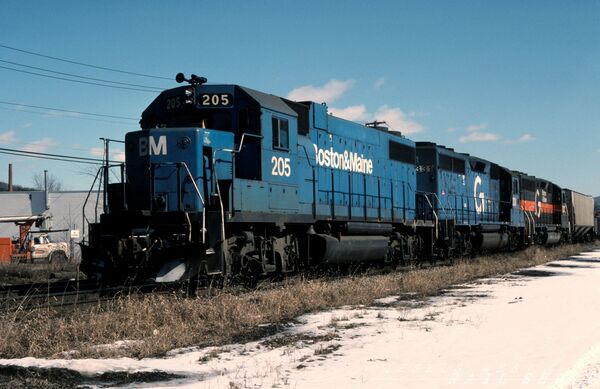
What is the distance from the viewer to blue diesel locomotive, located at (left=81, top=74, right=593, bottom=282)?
33.6 ft

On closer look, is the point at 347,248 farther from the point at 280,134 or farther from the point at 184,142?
the point at 184,142

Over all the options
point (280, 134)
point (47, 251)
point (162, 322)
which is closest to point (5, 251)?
point (47, 251)

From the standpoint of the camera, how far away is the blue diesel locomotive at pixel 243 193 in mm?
10227

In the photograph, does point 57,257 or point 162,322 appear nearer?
point 162,322

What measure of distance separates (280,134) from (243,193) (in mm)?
1876

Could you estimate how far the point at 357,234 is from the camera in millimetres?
15500

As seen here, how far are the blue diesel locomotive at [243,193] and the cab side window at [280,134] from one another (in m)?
0.04

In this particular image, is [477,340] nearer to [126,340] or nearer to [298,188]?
[126,340]

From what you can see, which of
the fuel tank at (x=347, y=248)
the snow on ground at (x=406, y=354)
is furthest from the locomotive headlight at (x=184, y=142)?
the fuel tank at (x=347, y=248)

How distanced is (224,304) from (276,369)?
11.1 ft

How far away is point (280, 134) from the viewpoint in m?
12.4

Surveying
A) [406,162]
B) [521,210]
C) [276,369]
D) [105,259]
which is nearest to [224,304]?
[105,259]

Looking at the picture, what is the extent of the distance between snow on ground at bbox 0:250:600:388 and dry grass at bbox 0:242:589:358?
0.42 meters

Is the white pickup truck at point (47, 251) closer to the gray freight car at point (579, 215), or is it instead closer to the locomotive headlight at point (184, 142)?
the locomotive headlight at point (184, 142)
